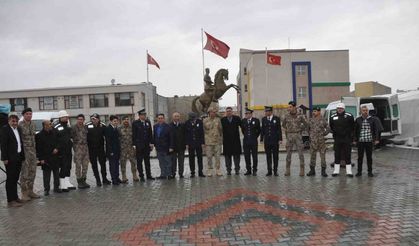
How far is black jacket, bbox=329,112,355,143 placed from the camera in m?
10.6

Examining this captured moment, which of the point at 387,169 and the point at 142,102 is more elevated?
the point at 142,102

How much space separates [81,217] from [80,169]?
3510 millimetres

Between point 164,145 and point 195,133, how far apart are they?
897 mm

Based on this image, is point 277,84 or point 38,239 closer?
point 38,239

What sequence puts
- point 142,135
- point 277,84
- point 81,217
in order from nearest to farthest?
1. point 81,217
2. point 142,135
3. point 277,84

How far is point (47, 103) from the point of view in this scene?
57625 mm

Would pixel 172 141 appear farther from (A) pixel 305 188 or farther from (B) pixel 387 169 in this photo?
(B) pixel 387 169

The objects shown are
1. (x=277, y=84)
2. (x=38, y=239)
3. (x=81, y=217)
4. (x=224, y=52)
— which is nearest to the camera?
(x=38, y=239)

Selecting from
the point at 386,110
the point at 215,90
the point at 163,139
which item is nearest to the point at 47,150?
the point at 163,139

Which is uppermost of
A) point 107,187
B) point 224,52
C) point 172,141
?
point 224,52

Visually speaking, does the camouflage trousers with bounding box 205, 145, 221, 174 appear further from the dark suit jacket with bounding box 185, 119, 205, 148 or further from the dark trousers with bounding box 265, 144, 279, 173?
the dark trousers with bounding box 265, 144, 279, 173

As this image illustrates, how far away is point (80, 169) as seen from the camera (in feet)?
34.2

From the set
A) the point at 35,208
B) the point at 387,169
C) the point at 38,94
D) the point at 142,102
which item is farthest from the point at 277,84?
the point at 35,208

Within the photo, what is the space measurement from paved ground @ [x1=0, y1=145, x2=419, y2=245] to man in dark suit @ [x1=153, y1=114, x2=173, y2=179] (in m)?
0.82
